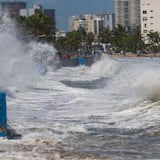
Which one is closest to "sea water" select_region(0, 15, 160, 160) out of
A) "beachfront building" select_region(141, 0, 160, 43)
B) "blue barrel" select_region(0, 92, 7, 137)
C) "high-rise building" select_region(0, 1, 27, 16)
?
"blue barrel" select_region(0, 92, 7, 137)

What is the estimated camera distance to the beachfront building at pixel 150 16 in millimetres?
147675

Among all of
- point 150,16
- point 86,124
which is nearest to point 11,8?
point 150,16

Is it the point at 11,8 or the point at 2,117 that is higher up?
the point at 11,8

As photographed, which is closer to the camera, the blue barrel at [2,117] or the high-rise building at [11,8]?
the blue barrel at [2,117]

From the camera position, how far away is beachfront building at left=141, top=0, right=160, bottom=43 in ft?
484

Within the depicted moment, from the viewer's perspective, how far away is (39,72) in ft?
147

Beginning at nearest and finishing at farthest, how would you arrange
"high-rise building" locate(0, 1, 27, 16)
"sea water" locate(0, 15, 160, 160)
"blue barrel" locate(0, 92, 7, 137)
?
"sea water" locate(0, 15, 160, 160) → "blue barrel" locate(0, 92, 7, 137) → "high-rise building" locate(0, 1, 27, 16)

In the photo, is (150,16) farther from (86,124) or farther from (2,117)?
(2,117)

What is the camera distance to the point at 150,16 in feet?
489

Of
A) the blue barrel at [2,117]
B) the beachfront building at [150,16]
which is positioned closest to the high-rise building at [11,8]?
the beachfront building at [150,16]

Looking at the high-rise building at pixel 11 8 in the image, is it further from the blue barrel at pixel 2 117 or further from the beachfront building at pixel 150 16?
the blue barrel at pixel 2 117

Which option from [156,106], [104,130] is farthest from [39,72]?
[104,130]

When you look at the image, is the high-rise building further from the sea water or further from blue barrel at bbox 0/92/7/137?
blue barrel at bbox 0/92/7/137

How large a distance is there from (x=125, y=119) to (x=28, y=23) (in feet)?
234
